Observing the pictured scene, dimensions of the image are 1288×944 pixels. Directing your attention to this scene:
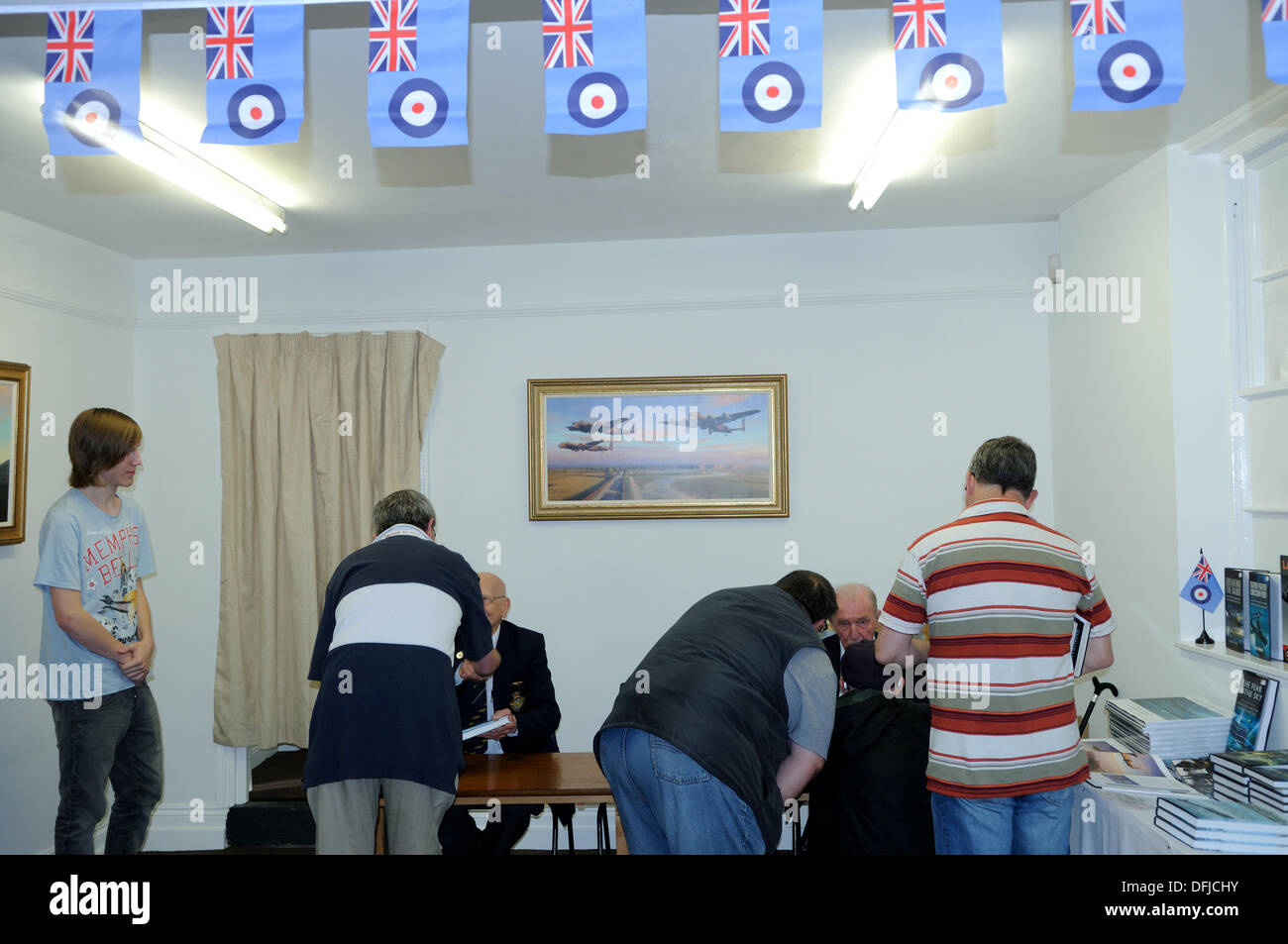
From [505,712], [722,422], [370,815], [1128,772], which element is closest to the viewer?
[370,815]

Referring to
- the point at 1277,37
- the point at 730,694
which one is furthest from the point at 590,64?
the point at 730,694

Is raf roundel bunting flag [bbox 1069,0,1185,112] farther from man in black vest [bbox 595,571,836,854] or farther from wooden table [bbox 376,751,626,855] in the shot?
wooden table [bbox 376,751,626,855]

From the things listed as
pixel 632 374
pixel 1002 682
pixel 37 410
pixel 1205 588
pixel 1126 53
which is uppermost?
pixel 1126 53

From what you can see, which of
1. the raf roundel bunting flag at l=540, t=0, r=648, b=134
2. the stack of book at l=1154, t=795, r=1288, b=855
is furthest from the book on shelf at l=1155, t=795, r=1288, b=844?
the raf roundel bunting flag at l=540, t=0, r=648, b=134

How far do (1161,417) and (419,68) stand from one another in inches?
124

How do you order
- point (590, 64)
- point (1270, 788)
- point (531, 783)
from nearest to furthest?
point (590, 64), point (1270, 788), point (531, 783)

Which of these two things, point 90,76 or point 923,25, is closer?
point 923,25

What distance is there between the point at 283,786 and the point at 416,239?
295cm

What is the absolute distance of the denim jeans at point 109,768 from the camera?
3.11 m

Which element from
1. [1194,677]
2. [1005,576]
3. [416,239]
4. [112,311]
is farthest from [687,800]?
[112,311]

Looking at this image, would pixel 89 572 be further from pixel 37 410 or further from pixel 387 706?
pixel 37 410

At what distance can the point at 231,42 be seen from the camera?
1929 mm

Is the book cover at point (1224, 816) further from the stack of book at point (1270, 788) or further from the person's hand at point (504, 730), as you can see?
the person's hand at point (504, 730)

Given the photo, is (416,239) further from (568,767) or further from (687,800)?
(687,800)
